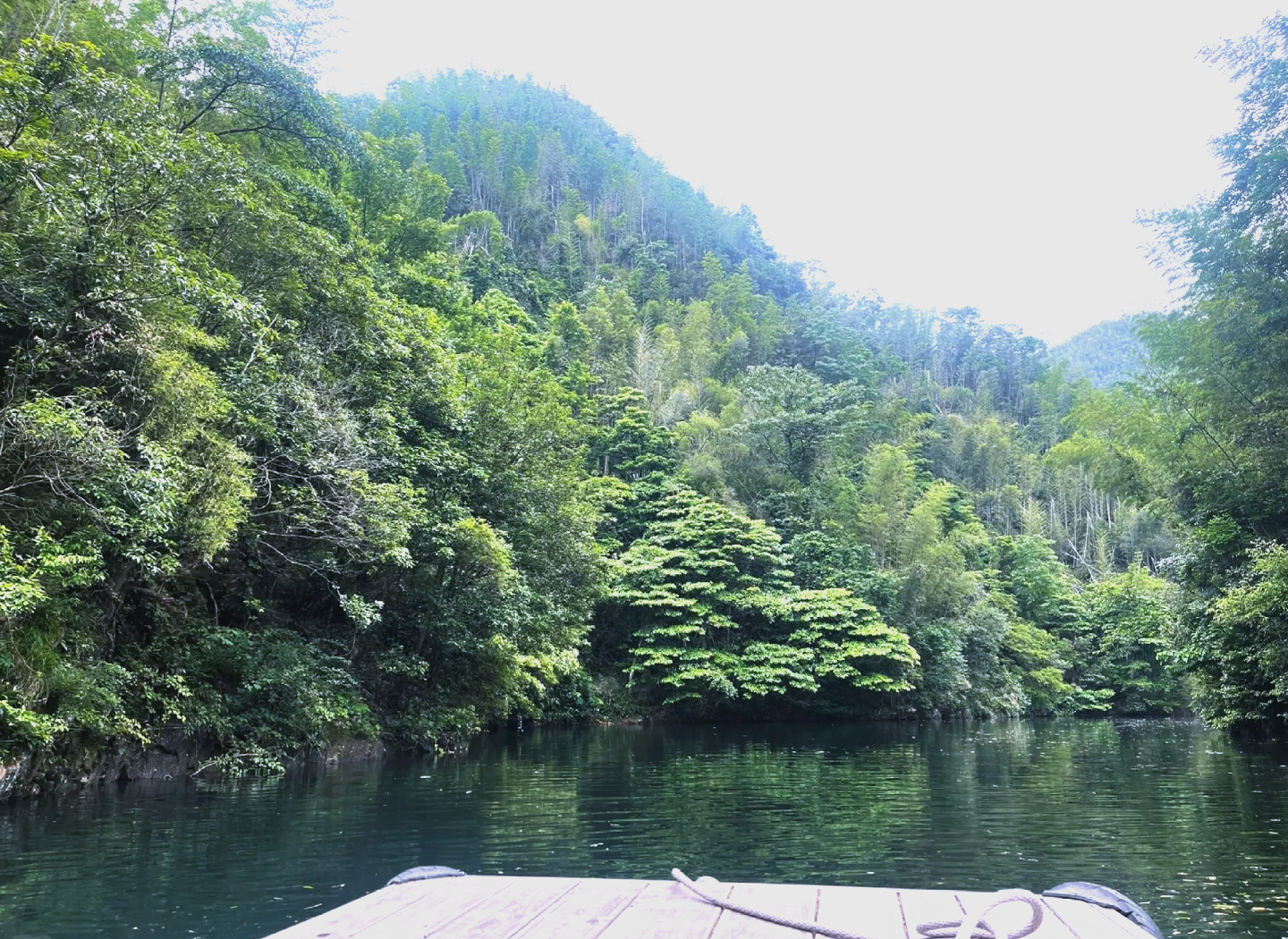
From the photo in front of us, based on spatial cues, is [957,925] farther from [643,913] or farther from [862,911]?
[643,913]

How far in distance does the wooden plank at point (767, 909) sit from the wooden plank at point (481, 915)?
2.03 ft

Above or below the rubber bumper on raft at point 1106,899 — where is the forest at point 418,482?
above

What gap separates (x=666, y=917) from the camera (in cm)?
256

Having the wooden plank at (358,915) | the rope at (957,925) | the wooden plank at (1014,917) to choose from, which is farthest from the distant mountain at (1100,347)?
the wooden plank at (358,915)

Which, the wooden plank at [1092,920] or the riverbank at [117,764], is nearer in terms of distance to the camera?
the wooden plank at [1092,920]

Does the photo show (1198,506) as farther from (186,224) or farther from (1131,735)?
(186,224)

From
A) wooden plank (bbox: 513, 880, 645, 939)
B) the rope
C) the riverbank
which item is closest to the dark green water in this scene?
the riverbank

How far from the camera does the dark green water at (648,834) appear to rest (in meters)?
5.21

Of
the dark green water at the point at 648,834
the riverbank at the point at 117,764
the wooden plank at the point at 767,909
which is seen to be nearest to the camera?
the wooden plank at the point at 767,909

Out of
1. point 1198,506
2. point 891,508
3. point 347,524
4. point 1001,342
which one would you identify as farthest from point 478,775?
point 1001,342

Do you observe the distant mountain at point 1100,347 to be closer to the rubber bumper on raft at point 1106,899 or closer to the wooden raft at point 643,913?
the rubber bumper on raft at point 1106,899

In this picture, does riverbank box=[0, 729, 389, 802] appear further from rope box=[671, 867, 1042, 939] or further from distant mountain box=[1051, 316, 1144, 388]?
distant mountain box=[1051, 316, 1144, 388]

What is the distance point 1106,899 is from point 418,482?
14.1 m

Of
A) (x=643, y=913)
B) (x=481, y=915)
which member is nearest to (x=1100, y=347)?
(x=643, y=913)
